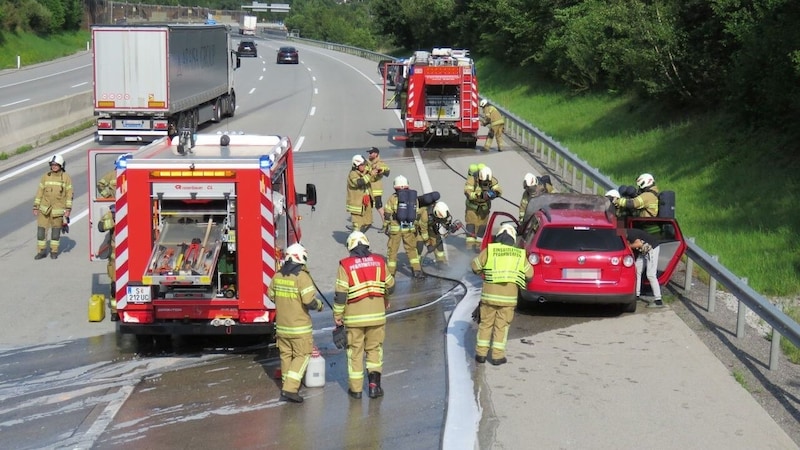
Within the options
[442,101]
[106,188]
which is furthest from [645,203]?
[442,101]

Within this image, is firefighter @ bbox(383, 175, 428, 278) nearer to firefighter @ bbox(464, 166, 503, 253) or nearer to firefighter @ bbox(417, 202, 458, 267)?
firefighter @ bbox(417, 202, 458, 267)

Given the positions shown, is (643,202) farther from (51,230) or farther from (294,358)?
(51,230)

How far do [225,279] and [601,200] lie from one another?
5033 mm

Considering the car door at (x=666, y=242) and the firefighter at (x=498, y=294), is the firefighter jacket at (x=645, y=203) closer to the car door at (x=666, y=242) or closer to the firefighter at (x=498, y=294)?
the car door at (x=666, y=242)

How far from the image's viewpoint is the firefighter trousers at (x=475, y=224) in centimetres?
1706

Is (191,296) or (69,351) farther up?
(191,296)

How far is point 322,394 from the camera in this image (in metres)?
10.2

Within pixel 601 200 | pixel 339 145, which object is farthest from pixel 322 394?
pixel 339 145

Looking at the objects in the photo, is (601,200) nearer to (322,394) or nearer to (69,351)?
(322,394)

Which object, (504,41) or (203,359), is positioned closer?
(203,359)

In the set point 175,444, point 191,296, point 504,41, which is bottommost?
point 175,444

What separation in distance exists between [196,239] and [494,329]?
10.7ft

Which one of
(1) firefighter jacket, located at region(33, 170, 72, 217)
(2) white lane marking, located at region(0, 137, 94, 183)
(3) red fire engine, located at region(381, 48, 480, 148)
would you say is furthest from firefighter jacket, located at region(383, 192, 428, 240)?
(3) red fire engine, located at region(381, 48, 480, 148)

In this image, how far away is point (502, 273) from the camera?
1073cm
